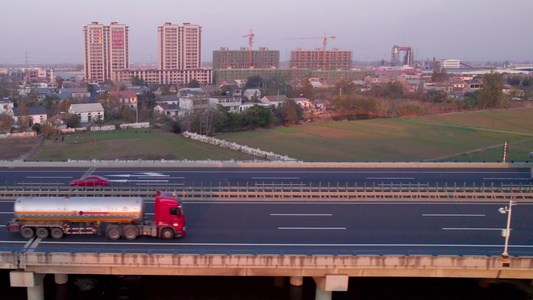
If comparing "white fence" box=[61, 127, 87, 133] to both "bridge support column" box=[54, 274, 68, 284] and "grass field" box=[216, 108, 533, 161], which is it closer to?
→ "grass field" box=[216, 108, 533, 161]

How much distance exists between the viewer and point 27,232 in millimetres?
11383

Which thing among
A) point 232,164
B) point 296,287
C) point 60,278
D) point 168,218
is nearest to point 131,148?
point 232,164

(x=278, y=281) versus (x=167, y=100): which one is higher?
(x=167, y=100)

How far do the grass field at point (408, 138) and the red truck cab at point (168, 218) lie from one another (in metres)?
18.8

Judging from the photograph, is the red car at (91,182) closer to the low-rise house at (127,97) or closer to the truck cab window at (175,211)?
the truck cab window at (175,211)

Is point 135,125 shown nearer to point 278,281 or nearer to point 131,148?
point 131,148

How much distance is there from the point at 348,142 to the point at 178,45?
259 feet

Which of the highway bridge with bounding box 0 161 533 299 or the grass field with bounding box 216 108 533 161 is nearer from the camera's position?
the highway bridge with bounding box 0 161 533 299

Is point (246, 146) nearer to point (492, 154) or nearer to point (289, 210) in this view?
point (492, 154)

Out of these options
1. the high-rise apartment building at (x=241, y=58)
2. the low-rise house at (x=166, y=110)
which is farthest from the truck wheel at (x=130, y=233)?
the high-rise apartment building at (x=241, y=58)

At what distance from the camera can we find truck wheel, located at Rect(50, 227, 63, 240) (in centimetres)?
1141

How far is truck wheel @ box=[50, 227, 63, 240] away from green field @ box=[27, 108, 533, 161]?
17904 mm

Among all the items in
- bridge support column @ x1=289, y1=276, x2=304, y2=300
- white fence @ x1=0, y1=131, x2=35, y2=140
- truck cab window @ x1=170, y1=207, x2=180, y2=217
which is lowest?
bridge support column @ x1=289, y1=276, x2=304, y2=300

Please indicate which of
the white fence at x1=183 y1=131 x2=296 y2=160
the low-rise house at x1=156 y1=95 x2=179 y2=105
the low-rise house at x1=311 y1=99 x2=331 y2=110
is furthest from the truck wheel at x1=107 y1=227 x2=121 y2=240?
the low-rise house at x1=156 y1=95 x2=179 y2=105
